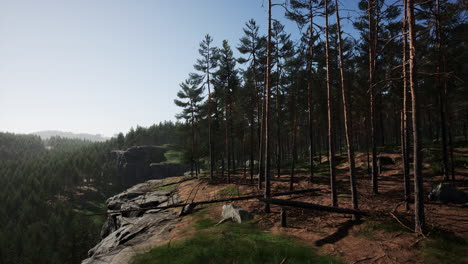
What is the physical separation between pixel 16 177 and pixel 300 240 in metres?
114

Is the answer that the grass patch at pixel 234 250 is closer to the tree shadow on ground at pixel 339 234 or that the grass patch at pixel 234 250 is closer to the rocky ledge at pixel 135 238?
the tree shadow on ground at pixel 339 234

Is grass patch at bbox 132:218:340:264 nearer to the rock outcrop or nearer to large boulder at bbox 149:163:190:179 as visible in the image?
large boulder at bbox 149:163:190:179

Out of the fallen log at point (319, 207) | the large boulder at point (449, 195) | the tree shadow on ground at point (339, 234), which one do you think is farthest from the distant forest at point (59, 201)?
the large boulder at point (449, 195)

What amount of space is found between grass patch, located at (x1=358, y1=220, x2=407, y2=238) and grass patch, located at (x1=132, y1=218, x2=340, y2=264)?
2773 mm

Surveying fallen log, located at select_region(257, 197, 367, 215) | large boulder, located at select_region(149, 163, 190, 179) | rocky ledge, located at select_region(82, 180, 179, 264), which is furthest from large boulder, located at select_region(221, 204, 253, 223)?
large boulder, located at select_region(149, 163, 190, 179)

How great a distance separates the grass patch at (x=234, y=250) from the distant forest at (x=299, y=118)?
12.8 feet

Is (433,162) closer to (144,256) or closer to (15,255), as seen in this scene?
(144,256)

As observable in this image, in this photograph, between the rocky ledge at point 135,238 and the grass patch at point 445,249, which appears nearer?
the grass patch at point 445,249

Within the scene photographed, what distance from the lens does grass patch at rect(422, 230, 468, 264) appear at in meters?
5.85

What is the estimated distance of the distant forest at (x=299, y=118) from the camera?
10.7 metres

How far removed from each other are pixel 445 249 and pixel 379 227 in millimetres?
2250

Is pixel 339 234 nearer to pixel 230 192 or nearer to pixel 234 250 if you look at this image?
pixel 234 250

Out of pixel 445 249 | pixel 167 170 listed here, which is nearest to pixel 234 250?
pixel 445 249

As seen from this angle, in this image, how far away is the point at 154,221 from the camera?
13.4 meters
